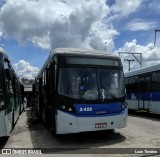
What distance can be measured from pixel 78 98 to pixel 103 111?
39.8 inches

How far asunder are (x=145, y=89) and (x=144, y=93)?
1.05 feet

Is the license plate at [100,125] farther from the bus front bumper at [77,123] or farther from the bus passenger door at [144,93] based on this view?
the bus passenger door at [144,93]

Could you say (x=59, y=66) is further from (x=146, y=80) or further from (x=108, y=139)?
(x=146, y=80)

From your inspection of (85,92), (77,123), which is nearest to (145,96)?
(85,92)

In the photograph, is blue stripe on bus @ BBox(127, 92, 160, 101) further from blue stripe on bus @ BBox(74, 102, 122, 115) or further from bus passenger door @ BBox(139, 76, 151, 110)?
blue stripe on bus @ BBox(74, 102, 122, 115)

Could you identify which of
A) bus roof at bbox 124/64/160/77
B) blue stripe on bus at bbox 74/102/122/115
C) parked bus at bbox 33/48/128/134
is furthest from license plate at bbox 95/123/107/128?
bus roof at bbox 124/64/160/77

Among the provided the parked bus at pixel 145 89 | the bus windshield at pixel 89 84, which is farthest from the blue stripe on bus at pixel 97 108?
the parked bus at pixel 145 89

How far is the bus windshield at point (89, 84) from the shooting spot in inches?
414

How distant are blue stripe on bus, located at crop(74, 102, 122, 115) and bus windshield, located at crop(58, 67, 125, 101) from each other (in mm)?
266

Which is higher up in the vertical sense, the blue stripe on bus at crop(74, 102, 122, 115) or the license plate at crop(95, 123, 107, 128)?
the blue stripe on bus at crop(74, 102, 122, 115)

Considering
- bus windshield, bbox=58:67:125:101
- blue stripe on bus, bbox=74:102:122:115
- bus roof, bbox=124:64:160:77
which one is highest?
bus roof, bbox=124:64:160:77

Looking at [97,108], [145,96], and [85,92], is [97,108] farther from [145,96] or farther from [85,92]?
[145,96]

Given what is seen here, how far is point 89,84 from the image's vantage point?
35.2 ft

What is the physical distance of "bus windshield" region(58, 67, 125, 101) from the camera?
10.5 m
